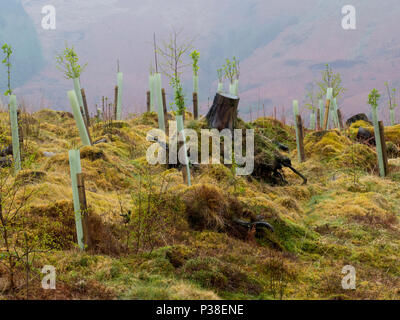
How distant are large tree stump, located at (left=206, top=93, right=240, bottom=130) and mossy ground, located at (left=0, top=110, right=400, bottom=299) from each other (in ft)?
2.12

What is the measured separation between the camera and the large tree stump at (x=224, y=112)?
473 inches

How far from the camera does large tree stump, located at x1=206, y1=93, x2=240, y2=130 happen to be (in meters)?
12.0

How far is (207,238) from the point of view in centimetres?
695

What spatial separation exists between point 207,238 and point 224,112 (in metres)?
5.70

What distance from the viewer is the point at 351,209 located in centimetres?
952

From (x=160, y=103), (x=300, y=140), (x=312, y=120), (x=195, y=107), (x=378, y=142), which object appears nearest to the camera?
(x=378, y=142)

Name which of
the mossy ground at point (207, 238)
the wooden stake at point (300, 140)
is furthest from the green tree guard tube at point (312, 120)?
the mossy ground at point (207, 238)

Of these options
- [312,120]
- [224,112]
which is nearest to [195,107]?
[224,112]

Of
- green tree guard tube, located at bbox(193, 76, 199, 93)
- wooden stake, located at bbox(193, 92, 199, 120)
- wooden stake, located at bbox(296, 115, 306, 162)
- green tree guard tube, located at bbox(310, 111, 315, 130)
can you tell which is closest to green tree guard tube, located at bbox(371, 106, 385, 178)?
wooden stake, located at bbox(296, 115, 306, 162)

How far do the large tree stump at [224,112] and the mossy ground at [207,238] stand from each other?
647 millimetres

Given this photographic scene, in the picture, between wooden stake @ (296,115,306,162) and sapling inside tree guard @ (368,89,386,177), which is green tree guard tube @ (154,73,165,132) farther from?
sapling inside tree guard @ (368,89,386,177)

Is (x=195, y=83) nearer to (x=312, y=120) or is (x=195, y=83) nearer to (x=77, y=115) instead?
(x=77, y=115)

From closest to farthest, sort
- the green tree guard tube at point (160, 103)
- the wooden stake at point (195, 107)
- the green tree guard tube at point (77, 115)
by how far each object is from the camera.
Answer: the green tree guard tube at point (77, 115)
the green tree guard tube at point (160, 103)
the wooden stake at point (195, 107)

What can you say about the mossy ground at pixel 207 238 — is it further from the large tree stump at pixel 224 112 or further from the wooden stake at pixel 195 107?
the wooden stake at pixel 195 107
